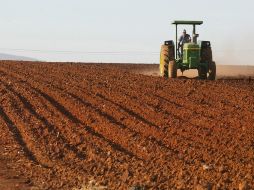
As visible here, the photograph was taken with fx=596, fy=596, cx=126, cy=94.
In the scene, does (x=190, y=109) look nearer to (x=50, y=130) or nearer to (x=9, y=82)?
(x=50, y=130)

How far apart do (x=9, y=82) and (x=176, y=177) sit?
12.6m

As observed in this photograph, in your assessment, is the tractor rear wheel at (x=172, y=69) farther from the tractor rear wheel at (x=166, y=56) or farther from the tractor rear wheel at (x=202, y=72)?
the tractor rear wheel at (x=202, y=72)

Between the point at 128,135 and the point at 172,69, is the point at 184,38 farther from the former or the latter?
the point at 128,135

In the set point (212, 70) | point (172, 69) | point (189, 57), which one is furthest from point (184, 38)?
point (212, 70)

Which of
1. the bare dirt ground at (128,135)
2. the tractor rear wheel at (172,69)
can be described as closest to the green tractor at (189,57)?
the tractor rear wheel at (172,69)

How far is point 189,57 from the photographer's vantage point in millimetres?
20391

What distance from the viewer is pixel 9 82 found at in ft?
63.8

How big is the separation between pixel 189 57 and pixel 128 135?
1004cm

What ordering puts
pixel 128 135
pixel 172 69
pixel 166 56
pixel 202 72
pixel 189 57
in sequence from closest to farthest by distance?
pixel 128 135 → pixel 172 69 → pixel 189 57 → pixel 166 56 → pixel 202 72

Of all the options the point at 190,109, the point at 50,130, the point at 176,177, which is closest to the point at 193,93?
the point at 190,109

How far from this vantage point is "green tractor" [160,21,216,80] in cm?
2034

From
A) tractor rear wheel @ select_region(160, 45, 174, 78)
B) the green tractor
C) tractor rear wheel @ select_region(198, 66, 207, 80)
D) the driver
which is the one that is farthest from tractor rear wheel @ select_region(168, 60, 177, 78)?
tractor rear wheel @ select_region(198, 66, 207, 80)

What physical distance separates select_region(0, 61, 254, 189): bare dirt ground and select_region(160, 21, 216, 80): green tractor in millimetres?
2244

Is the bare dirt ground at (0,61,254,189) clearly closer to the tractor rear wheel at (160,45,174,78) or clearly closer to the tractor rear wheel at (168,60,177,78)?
the tractor rear wheel at (168,60,177,78)
